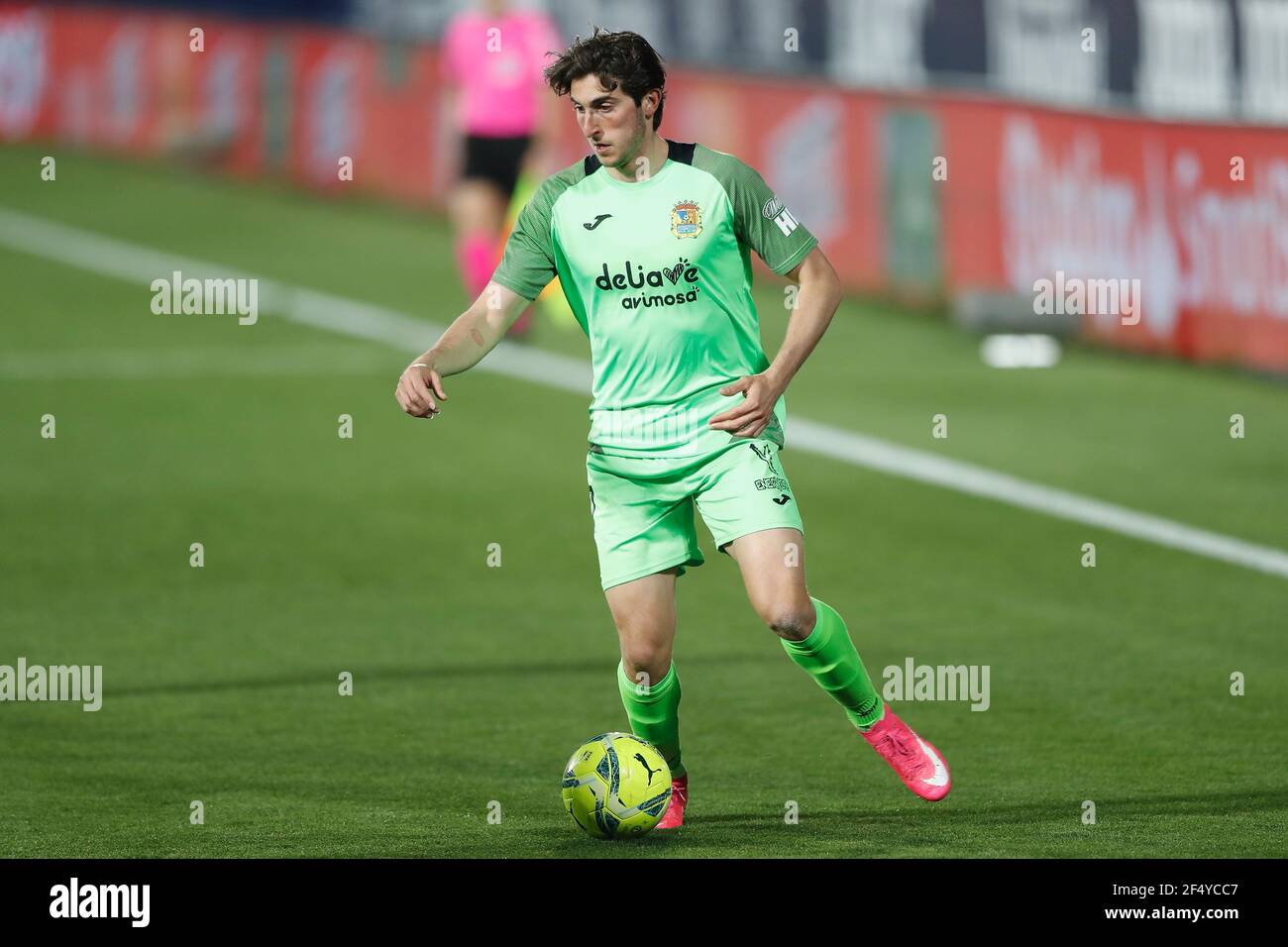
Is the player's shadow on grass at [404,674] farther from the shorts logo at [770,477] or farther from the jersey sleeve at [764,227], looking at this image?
the jersey sleeve at [764,227]

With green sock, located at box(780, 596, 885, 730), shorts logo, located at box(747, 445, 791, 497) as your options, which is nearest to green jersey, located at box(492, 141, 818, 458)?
shorts logo, located at box(747, 445, 791, 497)

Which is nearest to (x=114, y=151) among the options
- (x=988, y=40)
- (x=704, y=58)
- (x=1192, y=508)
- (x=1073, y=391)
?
(x=704, y=58)

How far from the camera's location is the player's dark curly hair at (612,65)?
24.0 ft

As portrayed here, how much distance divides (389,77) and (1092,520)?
1563cm

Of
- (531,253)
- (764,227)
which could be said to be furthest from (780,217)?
(531,253)

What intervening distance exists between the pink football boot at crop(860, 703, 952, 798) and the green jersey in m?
1.03

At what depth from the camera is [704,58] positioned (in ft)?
82.3

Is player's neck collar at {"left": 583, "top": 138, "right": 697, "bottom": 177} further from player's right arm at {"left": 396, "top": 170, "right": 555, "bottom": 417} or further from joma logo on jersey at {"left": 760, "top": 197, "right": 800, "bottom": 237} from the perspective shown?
joma logo on jersey at {"left": 760, "top": 197, "right": 800, "bottom": 237}

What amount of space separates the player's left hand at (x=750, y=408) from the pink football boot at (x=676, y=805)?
45.5 inches

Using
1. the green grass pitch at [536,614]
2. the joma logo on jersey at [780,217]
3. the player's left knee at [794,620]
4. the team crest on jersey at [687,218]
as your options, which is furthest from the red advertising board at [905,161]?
the player's left knee at [794,620]

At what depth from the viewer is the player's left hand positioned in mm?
7340
